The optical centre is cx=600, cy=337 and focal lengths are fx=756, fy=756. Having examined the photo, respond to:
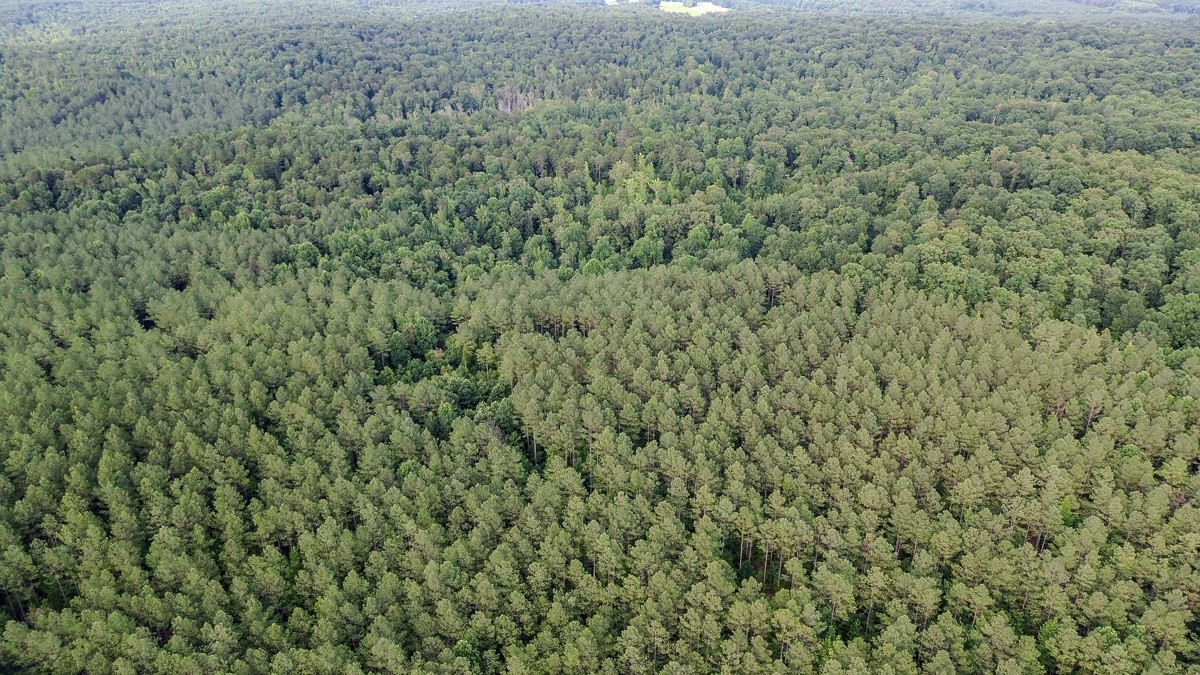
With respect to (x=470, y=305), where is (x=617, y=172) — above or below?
above

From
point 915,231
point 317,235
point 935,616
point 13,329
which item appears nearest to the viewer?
point 935,616

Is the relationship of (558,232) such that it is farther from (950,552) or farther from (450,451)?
(950,552)

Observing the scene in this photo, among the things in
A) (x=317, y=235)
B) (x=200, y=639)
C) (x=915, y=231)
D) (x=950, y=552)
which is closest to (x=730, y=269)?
(x=915, y=231)

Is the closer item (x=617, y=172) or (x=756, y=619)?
(x=756, y=619)

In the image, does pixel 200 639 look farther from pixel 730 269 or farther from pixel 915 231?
pixel 915 231

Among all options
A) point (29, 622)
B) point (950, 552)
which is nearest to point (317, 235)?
point (29, 622)

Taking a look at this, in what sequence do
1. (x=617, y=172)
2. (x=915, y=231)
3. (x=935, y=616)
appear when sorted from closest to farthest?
(x=935, y=616) → (x=915, y=231) → (x=617, y=172)

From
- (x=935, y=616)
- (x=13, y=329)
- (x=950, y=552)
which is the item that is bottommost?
(x=935, y=616)
